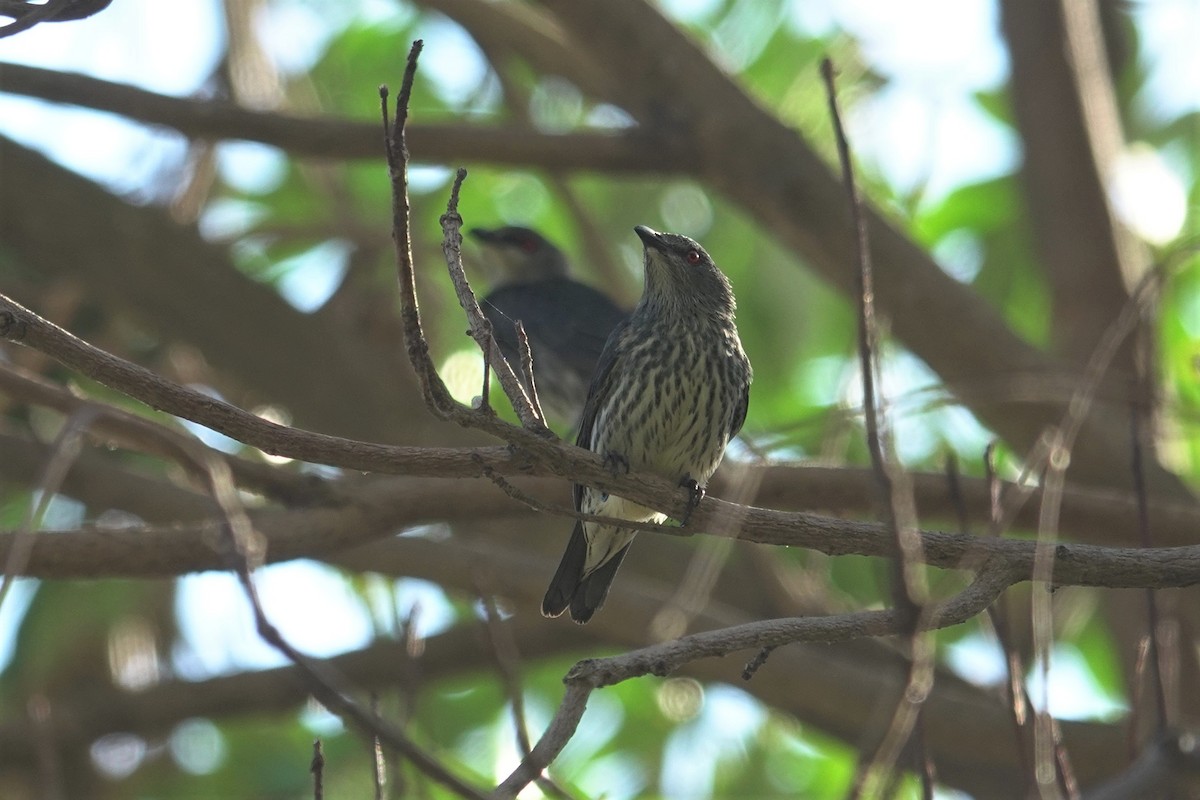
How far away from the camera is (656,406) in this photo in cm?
425

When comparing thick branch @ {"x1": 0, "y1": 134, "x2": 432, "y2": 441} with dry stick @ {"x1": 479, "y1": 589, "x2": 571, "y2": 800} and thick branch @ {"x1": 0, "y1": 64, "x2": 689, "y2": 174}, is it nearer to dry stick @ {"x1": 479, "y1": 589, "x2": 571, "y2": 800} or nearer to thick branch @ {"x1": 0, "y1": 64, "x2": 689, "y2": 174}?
thick branch @ {"x1": 0, "y1": 64, "x2": 689, "y2": 174}

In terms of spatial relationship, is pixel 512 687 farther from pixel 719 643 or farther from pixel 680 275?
pixel 680 275

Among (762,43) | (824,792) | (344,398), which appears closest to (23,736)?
(344,398)

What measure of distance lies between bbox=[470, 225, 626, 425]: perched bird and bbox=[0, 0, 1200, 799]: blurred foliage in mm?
501

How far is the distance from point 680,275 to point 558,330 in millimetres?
1931

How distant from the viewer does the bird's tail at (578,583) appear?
174 inches

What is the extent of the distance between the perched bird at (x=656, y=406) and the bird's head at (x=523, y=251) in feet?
10.9

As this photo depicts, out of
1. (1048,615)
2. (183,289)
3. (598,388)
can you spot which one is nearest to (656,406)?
(598,388)

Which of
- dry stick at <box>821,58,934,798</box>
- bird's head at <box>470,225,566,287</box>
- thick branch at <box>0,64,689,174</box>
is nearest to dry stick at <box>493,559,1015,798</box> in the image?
dry stick at <box>821,58,934,798</box>

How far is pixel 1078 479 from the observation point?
6457 mm

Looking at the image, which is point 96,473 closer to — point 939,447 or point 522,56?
point 522,56

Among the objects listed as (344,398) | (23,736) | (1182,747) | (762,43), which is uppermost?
(762,43)

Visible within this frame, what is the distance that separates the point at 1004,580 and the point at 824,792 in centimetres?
508

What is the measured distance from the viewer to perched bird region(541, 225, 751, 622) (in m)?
4.29
